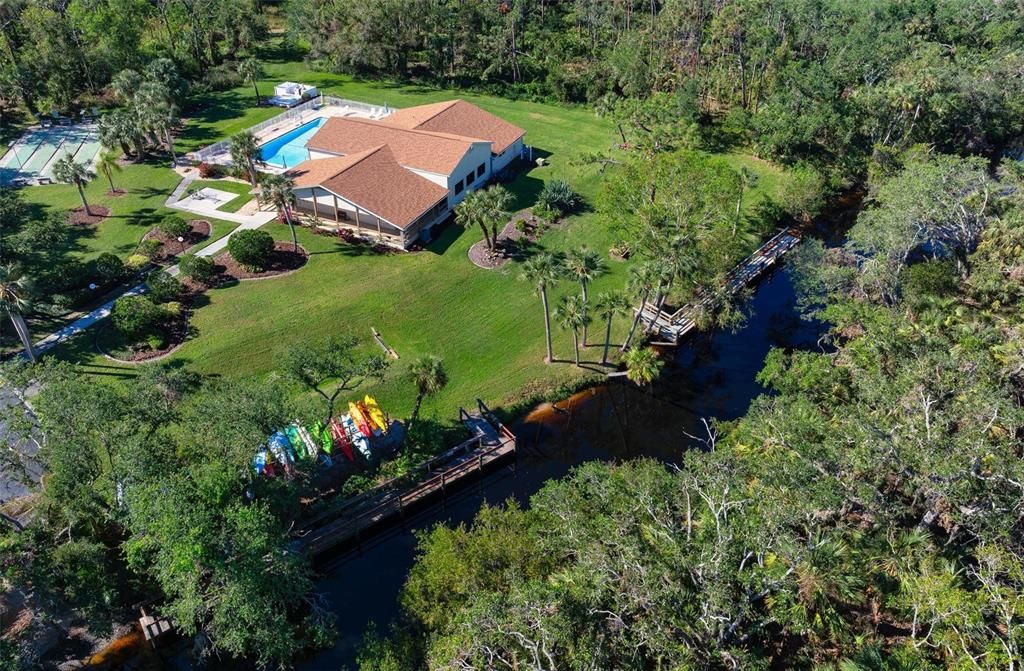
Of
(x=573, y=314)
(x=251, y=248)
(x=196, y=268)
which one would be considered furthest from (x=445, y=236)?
(x=573, y=314)

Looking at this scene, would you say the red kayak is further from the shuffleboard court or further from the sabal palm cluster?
the shuffleboard court

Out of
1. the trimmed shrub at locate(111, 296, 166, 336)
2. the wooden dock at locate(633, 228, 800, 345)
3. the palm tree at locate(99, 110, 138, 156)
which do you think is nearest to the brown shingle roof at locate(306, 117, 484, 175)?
the palm tree at locate(99, 110, 138, 156)

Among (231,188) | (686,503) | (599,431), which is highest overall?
(686,503)

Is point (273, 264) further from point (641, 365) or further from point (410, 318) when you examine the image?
point (641, 365)

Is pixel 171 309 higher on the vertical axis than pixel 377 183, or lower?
lower

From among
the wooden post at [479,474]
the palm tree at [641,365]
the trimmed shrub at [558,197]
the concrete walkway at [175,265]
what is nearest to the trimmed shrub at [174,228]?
the concrete walkway at [175,265]

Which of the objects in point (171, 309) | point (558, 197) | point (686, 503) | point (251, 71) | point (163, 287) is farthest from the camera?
point (251, 71)
